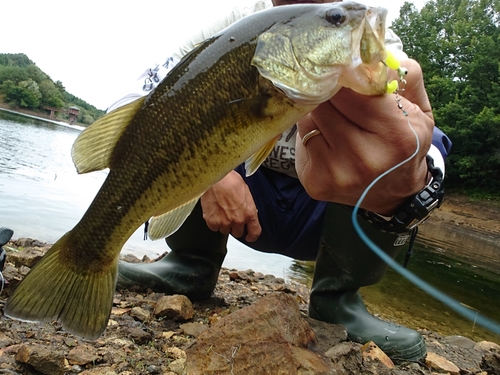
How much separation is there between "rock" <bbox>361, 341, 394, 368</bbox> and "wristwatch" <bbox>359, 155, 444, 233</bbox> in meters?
0.62

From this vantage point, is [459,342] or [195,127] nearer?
[195,127]

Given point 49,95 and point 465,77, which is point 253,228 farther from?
point 49,95

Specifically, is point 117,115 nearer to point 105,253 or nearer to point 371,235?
point 105,253

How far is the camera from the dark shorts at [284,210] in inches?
110

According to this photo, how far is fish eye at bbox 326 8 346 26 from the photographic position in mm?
1290

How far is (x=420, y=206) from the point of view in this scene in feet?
5.97

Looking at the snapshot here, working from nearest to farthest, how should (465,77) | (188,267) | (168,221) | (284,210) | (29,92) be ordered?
(168,221) < (188,267) < (284,210) < (465,77) < (29,92)

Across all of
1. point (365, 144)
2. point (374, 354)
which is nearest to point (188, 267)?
point (374, 354)

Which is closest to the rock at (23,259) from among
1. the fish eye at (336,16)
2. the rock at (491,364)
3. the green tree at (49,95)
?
the fish eye at (336,16)

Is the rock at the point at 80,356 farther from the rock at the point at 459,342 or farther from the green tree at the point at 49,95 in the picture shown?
the green tree at the point at 49,95

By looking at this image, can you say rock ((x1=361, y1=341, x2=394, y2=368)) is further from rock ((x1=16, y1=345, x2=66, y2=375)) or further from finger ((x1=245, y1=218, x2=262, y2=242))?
rock ((x1=16, y1=345, x2=66, y2=375))

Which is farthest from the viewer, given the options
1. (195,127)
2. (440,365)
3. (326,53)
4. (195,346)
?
(440,365)

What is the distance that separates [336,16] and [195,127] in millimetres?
569

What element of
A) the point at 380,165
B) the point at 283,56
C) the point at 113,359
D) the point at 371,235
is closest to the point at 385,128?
the point at 380,165
